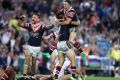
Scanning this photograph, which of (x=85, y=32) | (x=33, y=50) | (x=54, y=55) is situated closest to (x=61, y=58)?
(x=54, y=55)

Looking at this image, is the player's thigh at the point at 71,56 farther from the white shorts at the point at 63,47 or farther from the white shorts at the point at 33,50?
the white shorts at the point at 33,50

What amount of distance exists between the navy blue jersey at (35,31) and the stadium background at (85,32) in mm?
5483

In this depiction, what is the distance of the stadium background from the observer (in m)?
28.4

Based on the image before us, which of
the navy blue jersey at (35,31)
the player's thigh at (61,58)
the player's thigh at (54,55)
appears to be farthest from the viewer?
the player's thigh at (54,55)

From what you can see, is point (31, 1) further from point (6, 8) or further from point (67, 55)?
point (67, 55)

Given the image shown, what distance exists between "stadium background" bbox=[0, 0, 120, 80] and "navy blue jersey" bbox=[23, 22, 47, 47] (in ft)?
18.0

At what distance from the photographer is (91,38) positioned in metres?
30.5

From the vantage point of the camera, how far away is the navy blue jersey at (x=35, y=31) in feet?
66.3

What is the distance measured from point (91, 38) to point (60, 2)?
4006mm

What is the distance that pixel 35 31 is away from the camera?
66.4ft

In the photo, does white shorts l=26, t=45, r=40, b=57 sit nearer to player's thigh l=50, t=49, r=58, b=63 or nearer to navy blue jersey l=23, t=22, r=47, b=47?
navy blue jersey l=23, t=22, r=47, b=47

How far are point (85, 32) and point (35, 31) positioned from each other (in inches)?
434

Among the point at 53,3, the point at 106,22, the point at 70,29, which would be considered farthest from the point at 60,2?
the point at 70,29

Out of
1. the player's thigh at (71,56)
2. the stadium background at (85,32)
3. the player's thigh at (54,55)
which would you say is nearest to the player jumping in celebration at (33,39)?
the player's thigh at (54,55)
